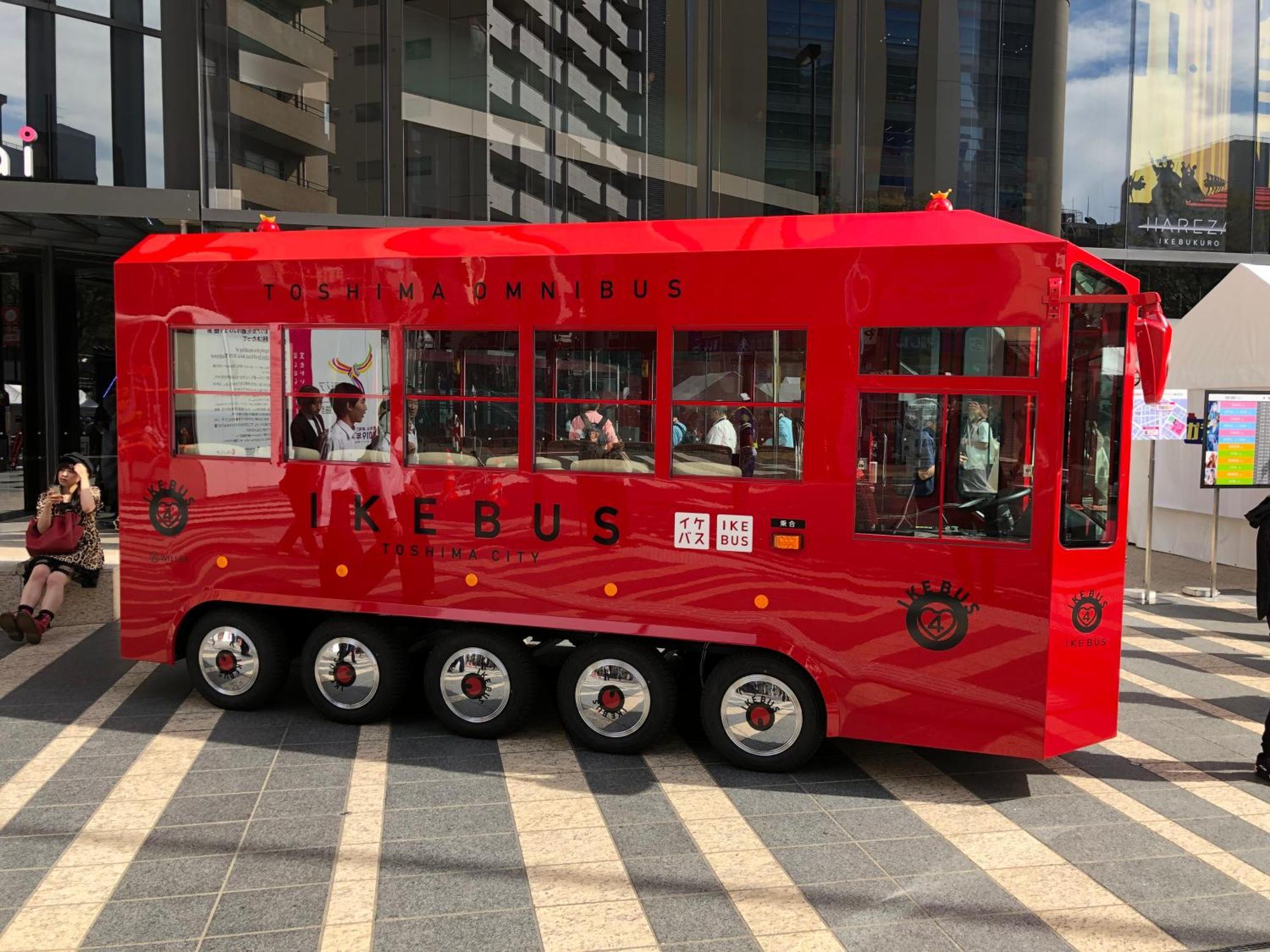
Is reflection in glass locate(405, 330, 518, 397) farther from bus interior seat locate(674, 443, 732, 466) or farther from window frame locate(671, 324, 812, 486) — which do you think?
bus interior seat locate(674, 443, 732, 466)

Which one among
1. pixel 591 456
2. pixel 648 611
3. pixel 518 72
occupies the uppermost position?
pixel 518 72

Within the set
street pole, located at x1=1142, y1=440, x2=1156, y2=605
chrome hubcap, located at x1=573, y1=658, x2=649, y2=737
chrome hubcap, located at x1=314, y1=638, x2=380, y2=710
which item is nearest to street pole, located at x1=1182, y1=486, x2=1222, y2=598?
street pole, located at x1=1142, y1=440, x2=1156, y2=605

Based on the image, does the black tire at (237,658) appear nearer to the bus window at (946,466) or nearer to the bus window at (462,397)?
the bus window at (462,397)

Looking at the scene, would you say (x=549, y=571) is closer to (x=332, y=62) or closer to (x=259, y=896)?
(x=259, y=896)

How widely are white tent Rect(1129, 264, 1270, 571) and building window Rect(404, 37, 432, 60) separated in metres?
10.1

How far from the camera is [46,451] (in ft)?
46.2

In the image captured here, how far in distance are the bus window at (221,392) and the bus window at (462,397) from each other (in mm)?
968

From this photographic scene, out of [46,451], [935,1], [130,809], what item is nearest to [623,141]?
[935,1]

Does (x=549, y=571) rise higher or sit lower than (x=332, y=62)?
lower

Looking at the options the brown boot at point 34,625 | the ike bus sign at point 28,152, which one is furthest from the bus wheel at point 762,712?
the ike bus sign at point 28,152

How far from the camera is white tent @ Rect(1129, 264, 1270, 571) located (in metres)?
10.8

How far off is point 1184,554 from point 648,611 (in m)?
10.5

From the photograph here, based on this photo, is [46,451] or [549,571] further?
[46,451]

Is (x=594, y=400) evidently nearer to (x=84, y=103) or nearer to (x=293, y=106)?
(x=293, y=106)
